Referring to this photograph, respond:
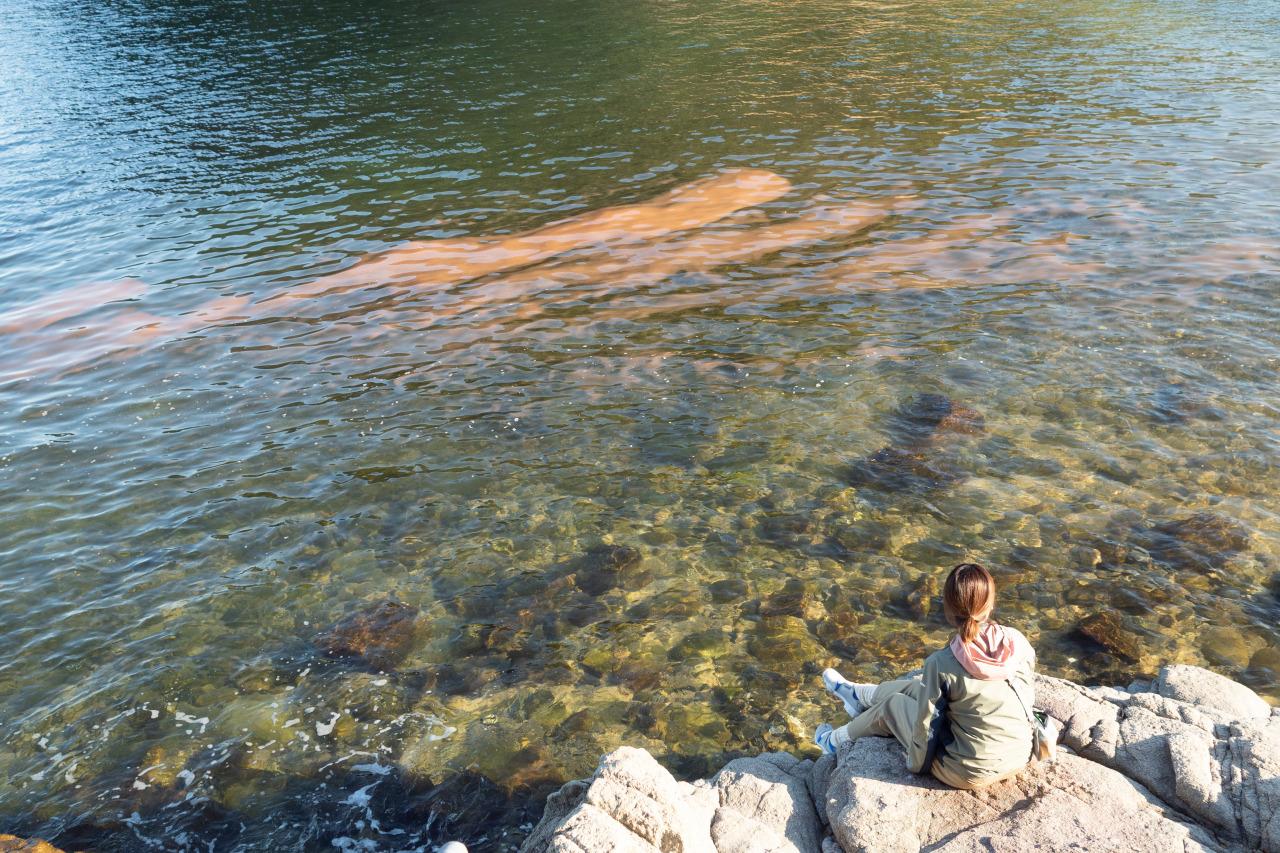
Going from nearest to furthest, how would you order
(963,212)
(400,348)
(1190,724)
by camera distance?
(1190,724), (400,348), (963,212)

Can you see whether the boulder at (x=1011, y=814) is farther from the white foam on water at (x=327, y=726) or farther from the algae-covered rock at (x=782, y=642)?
the white foam on water at (x=327, y=726)

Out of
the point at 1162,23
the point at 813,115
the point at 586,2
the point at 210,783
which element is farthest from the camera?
the point at 586,2

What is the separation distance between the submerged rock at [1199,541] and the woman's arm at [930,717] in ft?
19.0

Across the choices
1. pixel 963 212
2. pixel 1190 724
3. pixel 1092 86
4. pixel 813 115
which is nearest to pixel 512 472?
pixel 1190 724

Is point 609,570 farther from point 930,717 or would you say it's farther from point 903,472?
point 930,717

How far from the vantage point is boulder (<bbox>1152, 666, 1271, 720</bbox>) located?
24.3 feet

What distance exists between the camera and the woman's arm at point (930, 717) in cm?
650

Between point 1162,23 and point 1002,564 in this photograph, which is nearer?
point 1002,564

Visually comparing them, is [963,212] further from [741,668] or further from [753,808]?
[753,808]

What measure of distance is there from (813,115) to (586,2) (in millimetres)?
30801

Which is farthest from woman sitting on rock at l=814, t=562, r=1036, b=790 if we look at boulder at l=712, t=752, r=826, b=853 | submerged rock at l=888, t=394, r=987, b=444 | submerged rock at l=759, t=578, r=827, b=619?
submerged rock at l=888, t=394, r=987, b=444

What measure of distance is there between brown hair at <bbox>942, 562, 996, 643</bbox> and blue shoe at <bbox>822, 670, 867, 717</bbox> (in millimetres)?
2140

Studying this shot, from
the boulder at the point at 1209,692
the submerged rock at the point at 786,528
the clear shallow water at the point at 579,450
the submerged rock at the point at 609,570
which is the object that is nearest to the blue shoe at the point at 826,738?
the clear shallow water at the point at 579,450

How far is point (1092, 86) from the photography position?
3156 cm
